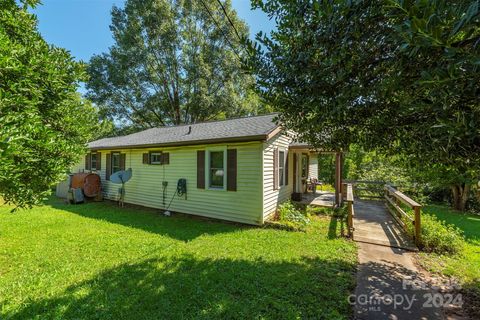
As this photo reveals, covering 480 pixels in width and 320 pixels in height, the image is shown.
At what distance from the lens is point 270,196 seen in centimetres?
748

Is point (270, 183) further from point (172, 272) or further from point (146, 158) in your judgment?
point (146, 158)

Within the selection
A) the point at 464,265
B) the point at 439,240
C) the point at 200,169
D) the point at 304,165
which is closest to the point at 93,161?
the point at 200,169

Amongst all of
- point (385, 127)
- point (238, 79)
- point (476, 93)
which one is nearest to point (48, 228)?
point (385, 127)

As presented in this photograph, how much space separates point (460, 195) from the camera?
10.8m

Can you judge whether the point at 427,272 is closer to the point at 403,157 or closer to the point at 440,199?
the point at 403,157

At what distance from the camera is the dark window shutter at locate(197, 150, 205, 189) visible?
7852mm

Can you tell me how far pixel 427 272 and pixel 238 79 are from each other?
18.5 metres

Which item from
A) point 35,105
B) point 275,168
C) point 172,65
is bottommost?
point 275,168

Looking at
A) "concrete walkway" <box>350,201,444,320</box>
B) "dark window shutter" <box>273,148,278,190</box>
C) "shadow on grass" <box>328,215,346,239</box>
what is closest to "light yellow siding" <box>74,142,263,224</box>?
"dark window shutter" <box>273,148,278,190</box>

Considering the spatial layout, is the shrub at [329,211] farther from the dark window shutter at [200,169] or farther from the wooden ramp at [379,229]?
the dark window shutter at [200,169]

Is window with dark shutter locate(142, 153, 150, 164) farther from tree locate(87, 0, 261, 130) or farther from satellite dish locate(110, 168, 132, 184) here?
tree locate(87, 0, 261, 130)

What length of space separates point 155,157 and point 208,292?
7.12m

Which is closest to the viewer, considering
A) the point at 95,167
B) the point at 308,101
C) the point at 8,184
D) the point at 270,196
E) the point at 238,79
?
the point at 8,184

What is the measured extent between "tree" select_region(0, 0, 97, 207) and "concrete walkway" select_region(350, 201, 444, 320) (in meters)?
4.70
